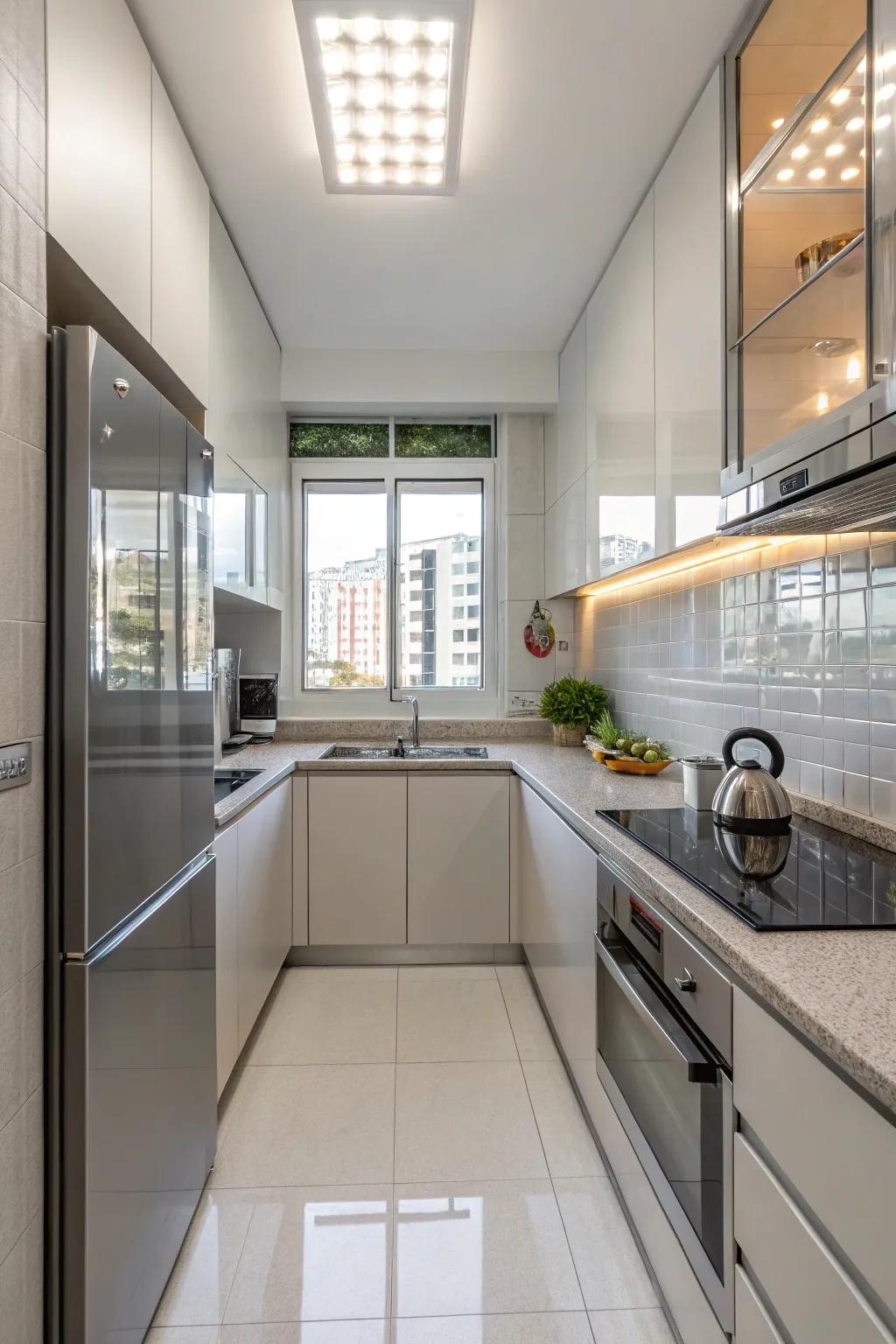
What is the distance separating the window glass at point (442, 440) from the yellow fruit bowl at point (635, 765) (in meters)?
1.96

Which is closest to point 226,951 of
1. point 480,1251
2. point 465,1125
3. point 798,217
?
point 465,1125

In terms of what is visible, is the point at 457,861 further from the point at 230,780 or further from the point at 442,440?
the point at 442,440

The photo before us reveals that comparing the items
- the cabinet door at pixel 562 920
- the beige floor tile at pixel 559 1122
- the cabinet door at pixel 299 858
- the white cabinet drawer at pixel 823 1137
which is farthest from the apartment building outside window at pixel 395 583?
the white cabinet drawer at pixel 823 1137

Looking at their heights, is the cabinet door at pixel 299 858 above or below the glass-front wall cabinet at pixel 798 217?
below

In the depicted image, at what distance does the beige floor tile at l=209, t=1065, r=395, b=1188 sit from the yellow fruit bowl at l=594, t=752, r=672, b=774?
121cm

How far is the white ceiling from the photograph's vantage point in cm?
162

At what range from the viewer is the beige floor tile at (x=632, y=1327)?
1.31m

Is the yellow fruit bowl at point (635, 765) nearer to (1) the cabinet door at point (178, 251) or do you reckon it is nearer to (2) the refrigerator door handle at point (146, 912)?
(2) the refrigerator door handle at point (146, 912)

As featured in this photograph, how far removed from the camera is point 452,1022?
98.2 inches

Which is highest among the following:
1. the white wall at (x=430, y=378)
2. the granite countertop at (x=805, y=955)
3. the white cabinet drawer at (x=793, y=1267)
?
the white wall at (x=430, y=378)

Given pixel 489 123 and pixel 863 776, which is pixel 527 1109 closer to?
pixel 863 776

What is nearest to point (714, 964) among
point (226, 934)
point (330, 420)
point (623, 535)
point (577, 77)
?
point (226, 934)

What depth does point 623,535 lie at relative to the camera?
7.87 feet

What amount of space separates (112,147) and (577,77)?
1110mm
